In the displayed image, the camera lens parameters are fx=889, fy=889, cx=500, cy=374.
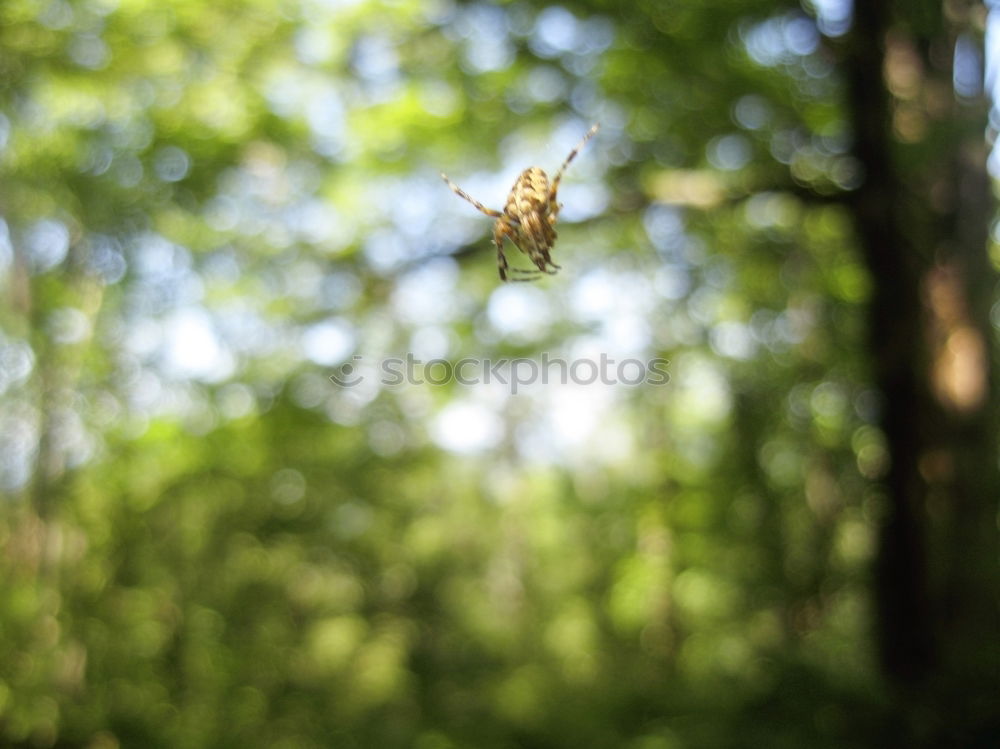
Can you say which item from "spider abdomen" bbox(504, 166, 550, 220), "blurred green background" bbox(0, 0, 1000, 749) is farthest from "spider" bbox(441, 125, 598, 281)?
"blurred green background" bbox(0, 0, 1000, 749)

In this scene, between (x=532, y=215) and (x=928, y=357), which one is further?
(x=928, y=357)

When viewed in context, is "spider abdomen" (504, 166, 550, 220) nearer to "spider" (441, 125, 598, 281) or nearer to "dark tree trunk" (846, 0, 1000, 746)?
"spider" (441, 125, 598, 281)

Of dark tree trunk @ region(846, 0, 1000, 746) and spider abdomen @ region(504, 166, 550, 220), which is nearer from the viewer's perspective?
spider abdomen @ region(504, 166, 550, 220)

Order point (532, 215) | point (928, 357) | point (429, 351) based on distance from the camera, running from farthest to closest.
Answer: point (429, 351)
point (928, 357)
point (532, 215)

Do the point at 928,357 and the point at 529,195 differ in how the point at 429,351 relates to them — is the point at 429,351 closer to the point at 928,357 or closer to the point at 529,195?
the point at 928,357

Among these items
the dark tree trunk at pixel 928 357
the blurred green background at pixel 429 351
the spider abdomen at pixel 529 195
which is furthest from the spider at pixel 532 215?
the dark tree trunk at pixel 928 357

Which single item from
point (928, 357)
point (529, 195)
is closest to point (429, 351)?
point (928, 357)

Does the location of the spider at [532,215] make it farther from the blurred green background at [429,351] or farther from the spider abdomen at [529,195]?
the blurred green background at [429,351]
